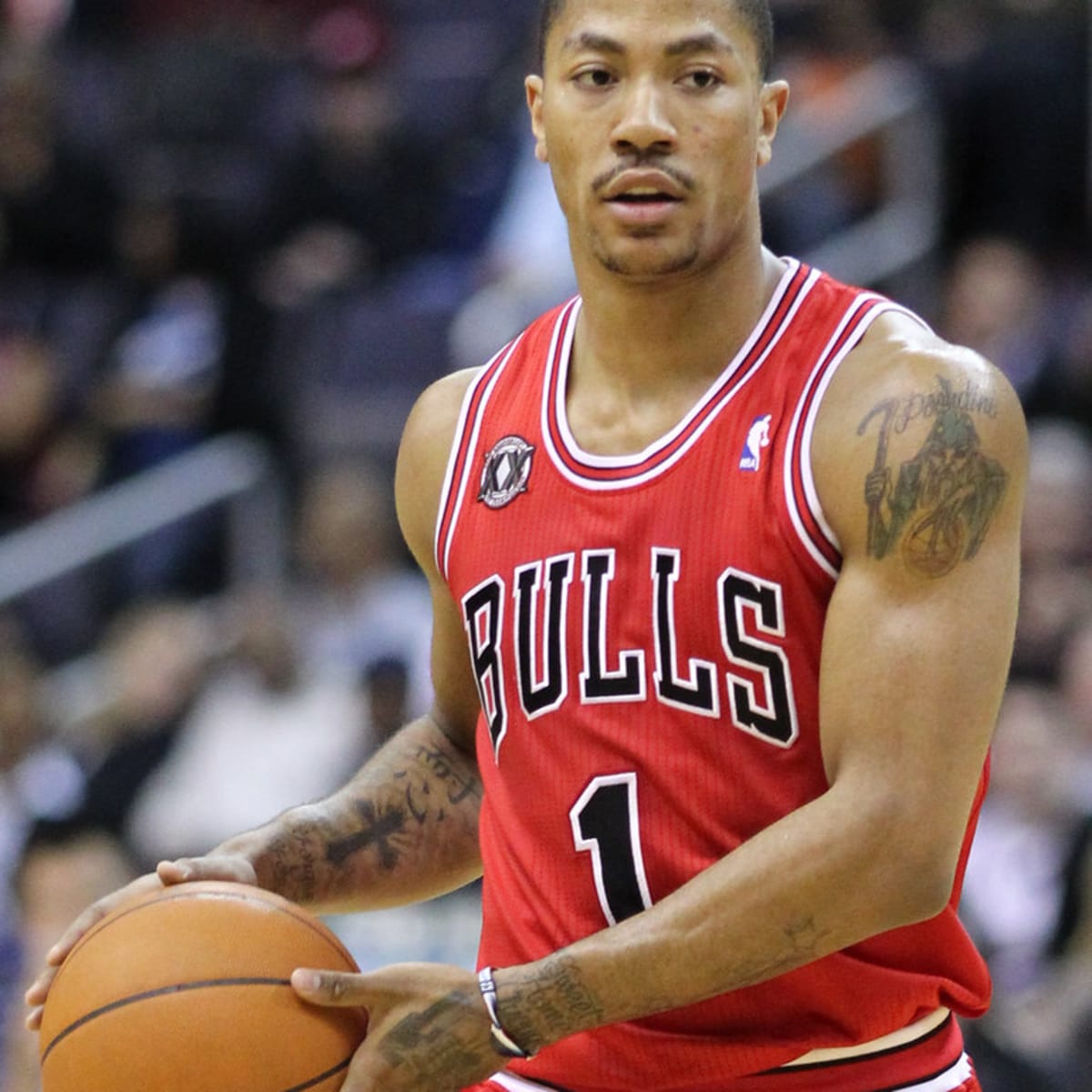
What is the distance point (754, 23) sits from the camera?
369 centimetres

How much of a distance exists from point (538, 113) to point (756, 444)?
805 millimetres

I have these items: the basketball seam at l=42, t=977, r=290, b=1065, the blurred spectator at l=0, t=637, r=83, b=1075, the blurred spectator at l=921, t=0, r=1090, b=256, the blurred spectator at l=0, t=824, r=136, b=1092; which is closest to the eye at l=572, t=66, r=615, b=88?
the basketball seam at l=42, t=977, r=290, b=1065

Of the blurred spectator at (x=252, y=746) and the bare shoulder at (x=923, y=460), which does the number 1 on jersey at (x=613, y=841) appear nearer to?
the bare shoulder at (x=923, y=460)

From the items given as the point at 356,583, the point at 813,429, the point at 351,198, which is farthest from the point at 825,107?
the point at 813,429

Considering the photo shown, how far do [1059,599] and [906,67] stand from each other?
345cm

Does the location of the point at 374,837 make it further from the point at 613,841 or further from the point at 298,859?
the point at 613,841

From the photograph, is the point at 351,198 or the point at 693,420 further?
the point at 351,198

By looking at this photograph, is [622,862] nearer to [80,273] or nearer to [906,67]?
[906,67]

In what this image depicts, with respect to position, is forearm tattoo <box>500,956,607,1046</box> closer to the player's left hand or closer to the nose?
the player's left hand

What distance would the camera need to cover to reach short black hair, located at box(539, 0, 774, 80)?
12.0 ft

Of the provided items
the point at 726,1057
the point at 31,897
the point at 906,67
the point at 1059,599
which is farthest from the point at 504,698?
the point at 906,67

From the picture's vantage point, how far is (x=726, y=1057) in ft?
11.8

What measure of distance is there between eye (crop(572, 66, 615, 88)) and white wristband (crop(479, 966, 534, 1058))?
1.51m

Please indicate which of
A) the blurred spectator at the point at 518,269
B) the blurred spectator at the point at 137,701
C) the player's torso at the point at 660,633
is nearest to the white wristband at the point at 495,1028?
the player's torso at the point at 660,633
